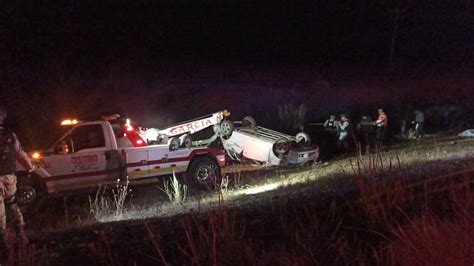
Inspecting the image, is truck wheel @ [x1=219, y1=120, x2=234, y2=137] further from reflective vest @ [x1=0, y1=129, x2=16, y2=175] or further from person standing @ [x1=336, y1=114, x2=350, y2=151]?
reflective vest @ [x1=0, y1=129, x2=16, y2=175]

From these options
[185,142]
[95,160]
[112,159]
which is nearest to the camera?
[95,160]

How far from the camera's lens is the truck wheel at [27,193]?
10.9 m

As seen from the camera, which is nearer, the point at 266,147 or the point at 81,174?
the point at 81,174

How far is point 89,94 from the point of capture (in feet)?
81.5

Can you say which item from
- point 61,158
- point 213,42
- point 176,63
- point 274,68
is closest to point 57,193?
point 61,158

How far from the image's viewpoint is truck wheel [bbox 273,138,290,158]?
14.6 metres

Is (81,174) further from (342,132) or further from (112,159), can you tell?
(342,132)

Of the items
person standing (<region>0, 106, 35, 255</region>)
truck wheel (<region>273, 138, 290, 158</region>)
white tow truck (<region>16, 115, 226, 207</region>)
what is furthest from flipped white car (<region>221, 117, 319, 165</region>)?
person standing (<region>0, 106, 35, 255</region>)

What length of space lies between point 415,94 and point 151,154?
2555 cm

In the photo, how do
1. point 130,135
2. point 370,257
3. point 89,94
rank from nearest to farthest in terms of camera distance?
point 370,257 → point 130,135 → point 89,94

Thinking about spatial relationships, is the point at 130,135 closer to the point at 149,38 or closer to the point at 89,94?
the point at 89,94

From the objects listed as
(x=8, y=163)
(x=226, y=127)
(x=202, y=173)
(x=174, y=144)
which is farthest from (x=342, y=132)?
(x=8, y=163)

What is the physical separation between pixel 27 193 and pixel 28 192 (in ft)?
0.09

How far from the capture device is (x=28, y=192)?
1096cm
